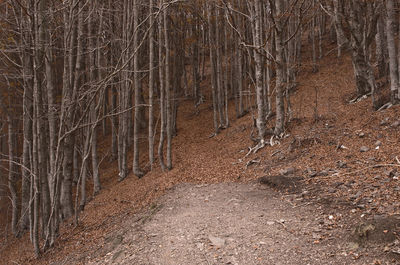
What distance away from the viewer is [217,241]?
16.3ft

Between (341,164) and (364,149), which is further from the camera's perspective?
(364,149)

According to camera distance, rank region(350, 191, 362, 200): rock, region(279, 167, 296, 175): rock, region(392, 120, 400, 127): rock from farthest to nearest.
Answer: region(392, 120, 400, 127): rock, region(279, 167, 296, 175): rock, region(350, 191, 362, 200): rock

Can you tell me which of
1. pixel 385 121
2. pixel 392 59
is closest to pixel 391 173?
pixel 385 121

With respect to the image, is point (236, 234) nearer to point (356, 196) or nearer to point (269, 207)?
point (269, 207)

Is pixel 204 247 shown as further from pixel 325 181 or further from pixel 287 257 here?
pixel 325 181

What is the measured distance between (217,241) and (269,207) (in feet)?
4.78

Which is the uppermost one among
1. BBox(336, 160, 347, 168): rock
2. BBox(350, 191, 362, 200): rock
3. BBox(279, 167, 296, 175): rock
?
BBox(336, 160, 347, 168): rock

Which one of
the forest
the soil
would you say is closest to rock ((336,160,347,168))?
the soil

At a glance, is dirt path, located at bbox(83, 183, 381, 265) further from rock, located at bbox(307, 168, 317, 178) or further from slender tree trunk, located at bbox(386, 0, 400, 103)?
slender tree trunk, located at bbox(386, 0, 400, 103)

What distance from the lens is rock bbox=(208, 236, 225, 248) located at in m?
4.84

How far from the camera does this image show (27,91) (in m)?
7.53

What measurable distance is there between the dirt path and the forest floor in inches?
0.8

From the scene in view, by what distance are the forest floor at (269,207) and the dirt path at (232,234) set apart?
19 millimetres

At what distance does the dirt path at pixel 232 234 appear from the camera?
4219 millimetres
